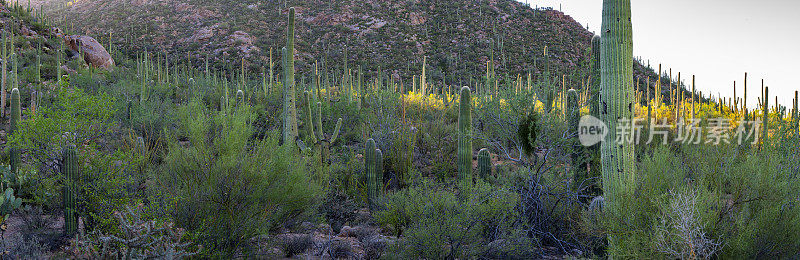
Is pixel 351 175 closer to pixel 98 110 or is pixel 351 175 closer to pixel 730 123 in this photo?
pixel 98 110

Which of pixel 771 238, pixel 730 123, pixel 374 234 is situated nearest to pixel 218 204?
pixel 374 234

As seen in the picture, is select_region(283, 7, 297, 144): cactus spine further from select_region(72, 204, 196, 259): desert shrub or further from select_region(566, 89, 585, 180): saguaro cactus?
select_region(566, 89, 585, 180): saguaro cactus

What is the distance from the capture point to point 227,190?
447 cm

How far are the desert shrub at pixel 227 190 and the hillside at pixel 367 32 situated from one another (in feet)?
70.8

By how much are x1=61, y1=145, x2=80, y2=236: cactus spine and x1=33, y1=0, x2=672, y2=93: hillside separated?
22173mm

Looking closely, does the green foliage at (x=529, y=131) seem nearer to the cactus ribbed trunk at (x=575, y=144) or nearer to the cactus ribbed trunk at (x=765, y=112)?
the cactus ribbed trunk at (x=575, y=144)

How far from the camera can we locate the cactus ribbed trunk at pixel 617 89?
3.95 m

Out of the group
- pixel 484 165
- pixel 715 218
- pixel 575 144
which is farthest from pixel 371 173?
pixel 715 218

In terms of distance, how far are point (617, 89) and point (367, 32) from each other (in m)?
29.7

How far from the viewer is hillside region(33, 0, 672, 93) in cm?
2900

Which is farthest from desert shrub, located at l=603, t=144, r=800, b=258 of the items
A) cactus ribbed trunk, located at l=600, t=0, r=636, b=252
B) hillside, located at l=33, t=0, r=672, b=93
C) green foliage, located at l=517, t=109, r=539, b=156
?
hillside, located at l=33, t=0, r=672, b=93

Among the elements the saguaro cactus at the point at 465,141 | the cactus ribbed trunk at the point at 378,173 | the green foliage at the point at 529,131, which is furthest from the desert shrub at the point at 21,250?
the green foliage at the point at 529,131

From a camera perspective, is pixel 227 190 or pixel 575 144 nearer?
pixel 227 190

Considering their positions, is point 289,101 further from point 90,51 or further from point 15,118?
point 90,51
